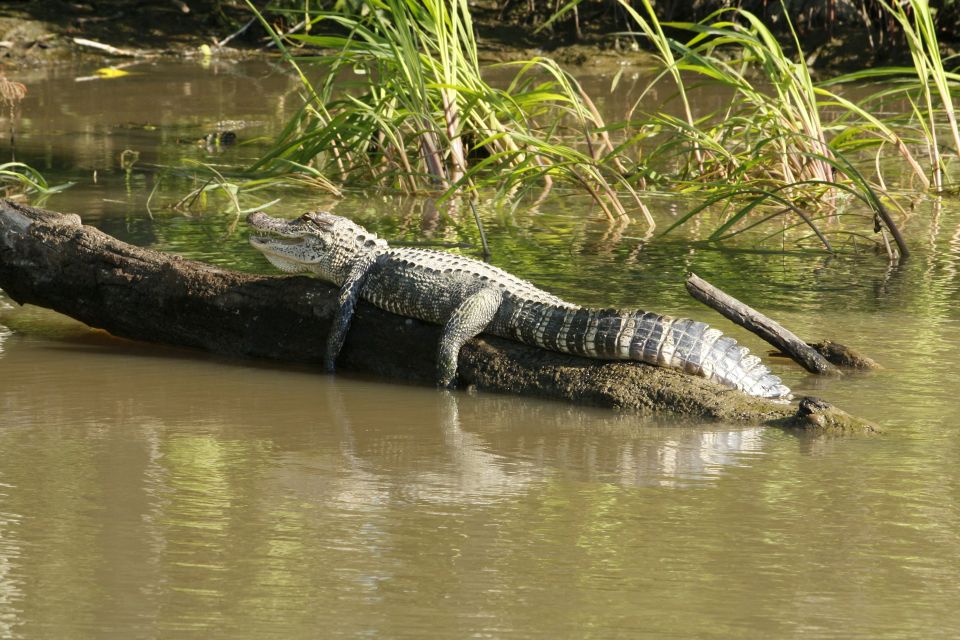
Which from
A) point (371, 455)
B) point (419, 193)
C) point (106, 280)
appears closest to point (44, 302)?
point (106, 280)

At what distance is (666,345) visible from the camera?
474 centimetres

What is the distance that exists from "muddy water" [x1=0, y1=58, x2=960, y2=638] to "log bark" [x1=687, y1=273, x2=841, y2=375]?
0.11m

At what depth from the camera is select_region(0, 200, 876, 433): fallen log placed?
4898mm

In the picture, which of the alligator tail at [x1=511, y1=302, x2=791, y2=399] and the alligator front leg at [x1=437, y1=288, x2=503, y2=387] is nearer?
the alligator tail at [x1=511, y1=302, x2=791, y2=399]

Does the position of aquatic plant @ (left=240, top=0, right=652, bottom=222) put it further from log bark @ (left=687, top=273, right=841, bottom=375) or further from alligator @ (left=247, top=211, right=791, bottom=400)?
log bark @ (left=687, top=273, right=841, bottom=375)

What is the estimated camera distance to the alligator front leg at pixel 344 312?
5340 millimetres

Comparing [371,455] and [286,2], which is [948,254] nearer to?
[371,455]

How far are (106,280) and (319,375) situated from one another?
3.52 ft

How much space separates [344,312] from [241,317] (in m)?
0.46

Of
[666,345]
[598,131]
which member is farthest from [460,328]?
[598,131]

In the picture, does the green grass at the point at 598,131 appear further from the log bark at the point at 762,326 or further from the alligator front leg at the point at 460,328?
the alligator front leg at the point at 460,328

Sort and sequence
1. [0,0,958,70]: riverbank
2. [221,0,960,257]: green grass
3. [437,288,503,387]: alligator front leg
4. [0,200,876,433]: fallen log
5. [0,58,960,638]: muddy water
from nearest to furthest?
[0,58,960,638]: muddy water
[0,200,876,433]: fallen log
[437,288,503,387]: alligator front leg
[221,0,960,257]: green grass
[0,0,958,70]: riverbank

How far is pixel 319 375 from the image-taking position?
536 centimetres

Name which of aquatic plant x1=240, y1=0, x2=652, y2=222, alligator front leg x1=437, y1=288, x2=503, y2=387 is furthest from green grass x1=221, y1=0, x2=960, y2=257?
alligator front leg x1=437, y1=288, x2=503, y2=387
